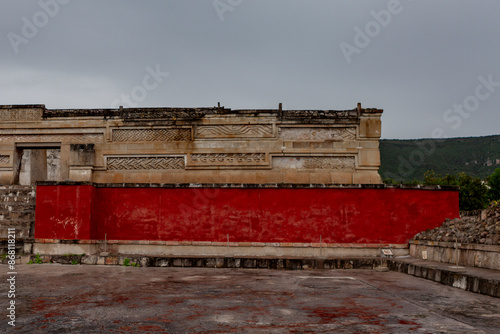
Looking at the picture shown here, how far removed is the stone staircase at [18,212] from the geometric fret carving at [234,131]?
5071 millimetres

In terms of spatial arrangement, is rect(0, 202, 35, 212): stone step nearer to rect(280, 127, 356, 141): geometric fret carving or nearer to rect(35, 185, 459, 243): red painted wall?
rect(35, 185, 459, 243): red painted wall

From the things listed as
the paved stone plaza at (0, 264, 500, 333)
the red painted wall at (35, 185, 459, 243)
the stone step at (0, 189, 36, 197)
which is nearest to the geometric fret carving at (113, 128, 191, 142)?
the red painted wall at (35, 185, 459, 243)

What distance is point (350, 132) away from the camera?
45.3 feet

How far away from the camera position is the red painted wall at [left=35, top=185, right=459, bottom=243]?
12.3m

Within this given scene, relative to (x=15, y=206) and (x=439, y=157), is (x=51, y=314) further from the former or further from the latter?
(x=439, y=157)

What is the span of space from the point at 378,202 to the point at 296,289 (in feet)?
18.5

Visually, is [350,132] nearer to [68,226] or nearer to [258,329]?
[68,226]

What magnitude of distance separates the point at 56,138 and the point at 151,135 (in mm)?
2939

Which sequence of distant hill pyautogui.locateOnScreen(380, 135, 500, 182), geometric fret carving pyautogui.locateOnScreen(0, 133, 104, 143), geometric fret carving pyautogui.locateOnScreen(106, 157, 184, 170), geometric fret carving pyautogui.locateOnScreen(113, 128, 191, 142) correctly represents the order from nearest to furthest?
geometric fret carving pyautogui.locateOnScreen(106, 157, 184, 170)
geometric fret carving pyautogui.locateOnScreen(113, 128, 191, 142)
geometric fret carving pyautogui.locateOnScreen(0, 133, 104, 143)
distant hill pyautogui.locateOnScreen(380, 135, 500, 182)

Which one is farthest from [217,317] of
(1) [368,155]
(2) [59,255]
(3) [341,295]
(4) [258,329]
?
(1) [368,155]

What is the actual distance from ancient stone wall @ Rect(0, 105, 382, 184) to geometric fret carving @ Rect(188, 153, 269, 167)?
0.09ft

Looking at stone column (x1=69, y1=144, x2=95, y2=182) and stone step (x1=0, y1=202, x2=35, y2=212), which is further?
stone column (x1=69, y1=144, x2=95, y2=182)

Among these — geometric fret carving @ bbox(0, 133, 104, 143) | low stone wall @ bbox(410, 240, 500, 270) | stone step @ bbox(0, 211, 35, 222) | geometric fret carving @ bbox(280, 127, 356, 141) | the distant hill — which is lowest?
low stone wall @ bbox(410, 240, 500, 270)

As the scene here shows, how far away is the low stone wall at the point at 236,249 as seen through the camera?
12.2 meters
